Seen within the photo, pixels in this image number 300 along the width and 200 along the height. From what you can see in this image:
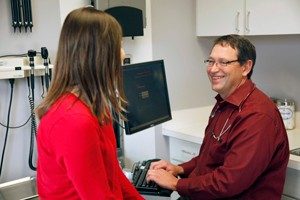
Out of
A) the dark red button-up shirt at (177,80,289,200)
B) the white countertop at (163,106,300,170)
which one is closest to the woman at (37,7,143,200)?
the dark red button-up shirt at (177,80,289,200)

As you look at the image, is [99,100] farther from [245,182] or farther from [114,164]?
[245,182]

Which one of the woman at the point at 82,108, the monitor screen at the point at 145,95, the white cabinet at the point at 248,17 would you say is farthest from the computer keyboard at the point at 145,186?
the white cabinet at the point at 248,17

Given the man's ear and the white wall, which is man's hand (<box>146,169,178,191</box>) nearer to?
the man's ear

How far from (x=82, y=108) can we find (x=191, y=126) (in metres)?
1.67

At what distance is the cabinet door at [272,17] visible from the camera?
212 cm

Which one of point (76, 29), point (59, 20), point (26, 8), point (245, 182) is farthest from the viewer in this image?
point (59, 20)

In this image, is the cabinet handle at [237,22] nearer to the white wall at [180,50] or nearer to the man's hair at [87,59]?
the white wall at [180,50]

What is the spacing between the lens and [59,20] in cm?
224

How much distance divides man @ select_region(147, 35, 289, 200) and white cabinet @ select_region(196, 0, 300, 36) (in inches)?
20.8

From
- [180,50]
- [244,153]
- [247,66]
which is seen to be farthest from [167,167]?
[180,50]

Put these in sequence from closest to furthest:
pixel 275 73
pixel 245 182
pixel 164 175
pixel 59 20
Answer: pixel 245 182 → pixel 164 175 → pixel 59 20 → pixel 275 73

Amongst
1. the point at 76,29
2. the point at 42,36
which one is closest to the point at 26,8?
the point at 42,36

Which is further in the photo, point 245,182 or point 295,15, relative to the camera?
point 295,15

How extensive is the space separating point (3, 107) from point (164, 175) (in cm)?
101
